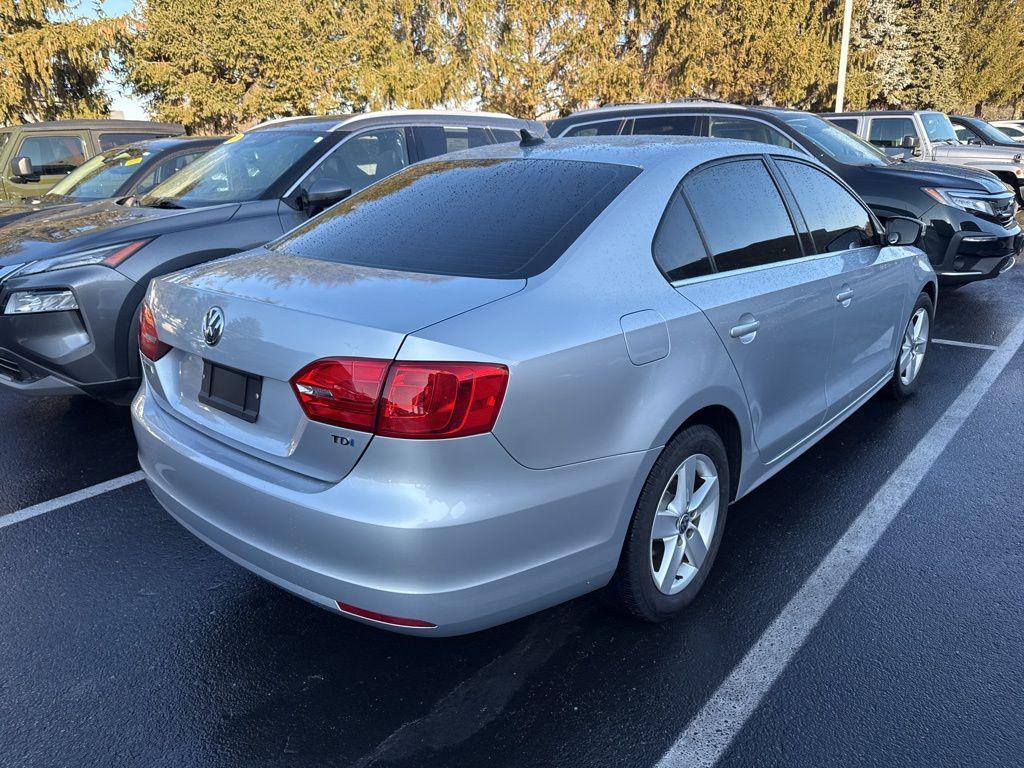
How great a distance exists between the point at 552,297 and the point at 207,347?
1083 millimetres

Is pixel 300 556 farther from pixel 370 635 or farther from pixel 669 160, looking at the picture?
pixel 669 160

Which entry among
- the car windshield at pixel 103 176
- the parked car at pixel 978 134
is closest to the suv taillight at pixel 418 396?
the car windshield at pixel 103 176

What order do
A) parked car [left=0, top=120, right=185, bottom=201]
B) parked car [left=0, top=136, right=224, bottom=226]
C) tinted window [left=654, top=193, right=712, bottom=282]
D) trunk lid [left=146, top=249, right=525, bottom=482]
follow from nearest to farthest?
trunk lid [left=146, top=249, right=525, bottom=482], tinted window [left=654, top=193, right=712, bottom=282], parked car [left=0, top=136, right=224, bottom=226], parked car [left=0, top=120, right=185, bottom=201]

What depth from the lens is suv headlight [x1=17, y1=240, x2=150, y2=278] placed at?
4277mm

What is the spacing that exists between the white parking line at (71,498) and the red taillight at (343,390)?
234 cm

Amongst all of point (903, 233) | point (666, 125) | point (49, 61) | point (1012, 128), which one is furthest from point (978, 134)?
point (49, 61)

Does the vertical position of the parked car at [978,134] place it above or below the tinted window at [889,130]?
below

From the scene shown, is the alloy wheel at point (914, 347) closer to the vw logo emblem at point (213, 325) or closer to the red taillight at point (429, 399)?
the red taillight at point (429, 399)

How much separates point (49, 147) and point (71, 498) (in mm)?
8331

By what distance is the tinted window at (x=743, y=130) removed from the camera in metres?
8.07

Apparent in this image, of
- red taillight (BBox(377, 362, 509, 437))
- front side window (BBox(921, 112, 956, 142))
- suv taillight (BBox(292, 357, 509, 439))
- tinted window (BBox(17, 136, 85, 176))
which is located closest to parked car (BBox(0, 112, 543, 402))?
suv taillight (BBox(292, 357, 509, 439))

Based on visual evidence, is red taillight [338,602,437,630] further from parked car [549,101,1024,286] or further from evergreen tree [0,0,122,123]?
evergreen tree [0,0,122,123]

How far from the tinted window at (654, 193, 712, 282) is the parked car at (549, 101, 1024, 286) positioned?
5288mm

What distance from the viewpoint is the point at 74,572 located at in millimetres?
3252
